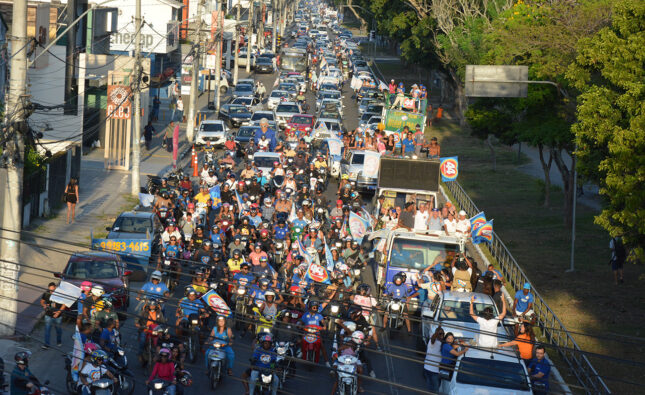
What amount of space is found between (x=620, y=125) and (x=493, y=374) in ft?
22.9

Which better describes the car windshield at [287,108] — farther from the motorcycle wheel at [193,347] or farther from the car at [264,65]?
the motorcycle wheel at [193,347]

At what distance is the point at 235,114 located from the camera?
2087 inches

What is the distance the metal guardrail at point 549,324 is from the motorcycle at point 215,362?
545 centimetres

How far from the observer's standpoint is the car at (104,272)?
66.9 feet

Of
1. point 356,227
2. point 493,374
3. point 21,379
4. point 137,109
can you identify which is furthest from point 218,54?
point 21,379

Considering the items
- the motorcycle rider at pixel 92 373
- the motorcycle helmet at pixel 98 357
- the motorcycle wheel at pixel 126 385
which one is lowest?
the motorcycle wheel at pixel 126 385

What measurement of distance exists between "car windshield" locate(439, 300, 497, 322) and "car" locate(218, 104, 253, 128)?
114 feet

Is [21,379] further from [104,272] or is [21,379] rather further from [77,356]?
[104,272]

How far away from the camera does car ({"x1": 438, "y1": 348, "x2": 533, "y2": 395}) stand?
14875 millimetres

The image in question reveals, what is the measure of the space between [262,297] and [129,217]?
322 inches

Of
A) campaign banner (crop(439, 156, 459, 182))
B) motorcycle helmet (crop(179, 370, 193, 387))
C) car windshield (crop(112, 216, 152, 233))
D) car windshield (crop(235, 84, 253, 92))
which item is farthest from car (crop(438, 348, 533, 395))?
car windshield (crop(235, 84, 253, 92))

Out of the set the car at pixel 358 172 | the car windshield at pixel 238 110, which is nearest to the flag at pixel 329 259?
the car at pixel 358 172

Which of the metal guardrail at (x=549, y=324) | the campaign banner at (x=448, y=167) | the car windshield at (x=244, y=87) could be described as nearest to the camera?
the metal guardrail at (x=549, y=324)

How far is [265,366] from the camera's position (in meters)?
15.9
